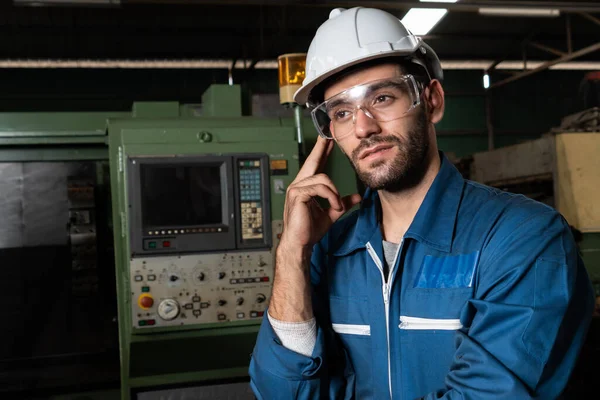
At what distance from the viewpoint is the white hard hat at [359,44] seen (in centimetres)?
121

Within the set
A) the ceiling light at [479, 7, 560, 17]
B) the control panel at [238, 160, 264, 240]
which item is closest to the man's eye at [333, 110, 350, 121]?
the control panel at [238, 160, 264, 240]

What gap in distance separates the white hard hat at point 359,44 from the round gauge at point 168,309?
124cm

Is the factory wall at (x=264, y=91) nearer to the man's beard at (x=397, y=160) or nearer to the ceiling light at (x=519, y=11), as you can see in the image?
the ceiling light at (x=519, y=11)

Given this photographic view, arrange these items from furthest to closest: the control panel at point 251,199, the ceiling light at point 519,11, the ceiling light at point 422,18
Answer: the ceiling light at point 422,18, the ceiling light at point 519,11, the control panel at point 251,199

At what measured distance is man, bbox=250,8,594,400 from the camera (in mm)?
911

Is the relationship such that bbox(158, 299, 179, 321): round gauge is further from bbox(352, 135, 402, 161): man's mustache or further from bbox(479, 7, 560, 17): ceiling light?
bbox(479, 7, 560, 17): ceiling light

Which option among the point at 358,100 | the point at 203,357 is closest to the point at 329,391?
the point at 358,100

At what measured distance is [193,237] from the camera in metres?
2.28

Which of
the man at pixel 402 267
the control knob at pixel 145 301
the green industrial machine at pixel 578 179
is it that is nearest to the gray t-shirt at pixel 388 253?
the man at pixel 402 267

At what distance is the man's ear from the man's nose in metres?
0.17

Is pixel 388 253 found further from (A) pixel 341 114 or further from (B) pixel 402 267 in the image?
(A) pixel 341 114

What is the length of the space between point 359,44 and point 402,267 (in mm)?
485

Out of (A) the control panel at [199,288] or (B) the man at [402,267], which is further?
(A) the control panel at [199,288]

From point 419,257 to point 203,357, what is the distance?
1.46 meters
